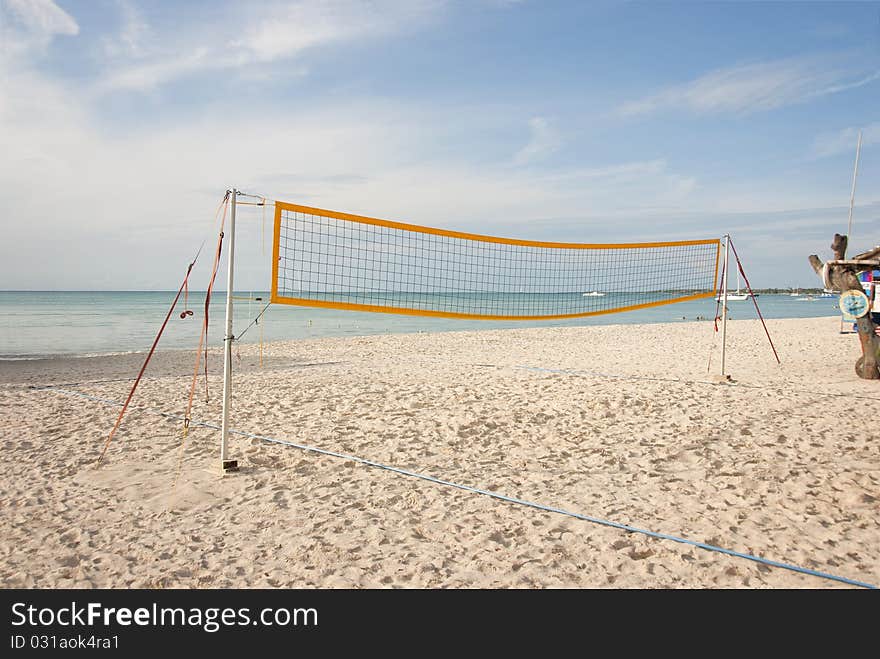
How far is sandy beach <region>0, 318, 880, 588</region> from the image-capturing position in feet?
9.62

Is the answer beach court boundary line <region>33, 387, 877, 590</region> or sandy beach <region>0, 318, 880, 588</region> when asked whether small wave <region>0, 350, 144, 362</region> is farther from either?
beach court boundary line <region>33, 387, 877, 590</region>

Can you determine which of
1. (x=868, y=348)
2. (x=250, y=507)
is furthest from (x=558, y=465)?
(x=868, y=348)

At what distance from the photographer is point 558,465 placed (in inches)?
178

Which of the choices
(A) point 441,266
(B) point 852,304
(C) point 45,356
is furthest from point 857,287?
(C) point 45,356

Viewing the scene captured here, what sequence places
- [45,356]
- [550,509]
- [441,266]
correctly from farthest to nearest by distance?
[45,356]
[441,266]
[550,509]

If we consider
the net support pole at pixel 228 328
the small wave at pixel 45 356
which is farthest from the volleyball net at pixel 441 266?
the small wave at pixel 45 356

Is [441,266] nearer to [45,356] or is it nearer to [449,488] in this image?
[449,488]

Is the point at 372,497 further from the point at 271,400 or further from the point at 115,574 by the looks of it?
the point at 271,400

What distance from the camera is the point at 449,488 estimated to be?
4023 millimetres

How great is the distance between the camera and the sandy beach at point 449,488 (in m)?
2.93

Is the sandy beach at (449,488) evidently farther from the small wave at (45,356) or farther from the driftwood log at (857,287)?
the small wave at (45,356)

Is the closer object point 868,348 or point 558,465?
point 558,465
